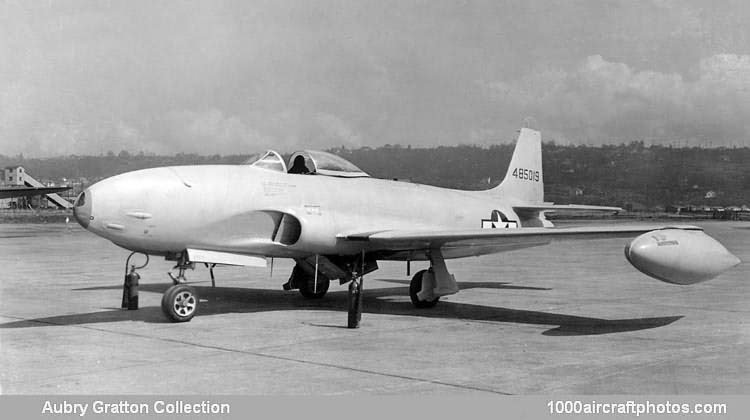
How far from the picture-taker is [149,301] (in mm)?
12383

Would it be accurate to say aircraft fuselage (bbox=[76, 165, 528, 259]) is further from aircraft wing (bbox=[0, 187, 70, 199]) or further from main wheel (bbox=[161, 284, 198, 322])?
aircraft wing (bbox=[0, 187, 70, 199])

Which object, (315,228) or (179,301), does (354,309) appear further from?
(179,301)

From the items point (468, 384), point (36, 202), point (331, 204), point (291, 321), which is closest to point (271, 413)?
point (468, 384)

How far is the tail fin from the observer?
1568 centimetres

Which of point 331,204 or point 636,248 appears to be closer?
point 636,248

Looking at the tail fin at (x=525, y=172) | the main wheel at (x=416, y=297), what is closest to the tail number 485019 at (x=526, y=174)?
the tail fin at (x=525, y=172)

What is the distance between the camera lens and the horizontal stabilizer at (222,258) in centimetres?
979

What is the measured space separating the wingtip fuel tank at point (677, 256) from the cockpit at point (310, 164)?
457 cm

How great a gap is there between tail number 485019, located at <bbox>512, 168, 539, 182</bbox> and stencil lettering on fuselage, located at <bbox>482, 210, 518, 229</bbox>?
1775 mm

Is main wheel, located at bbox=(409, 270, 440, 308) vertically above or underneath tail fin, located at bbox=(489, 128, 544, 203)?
underneath

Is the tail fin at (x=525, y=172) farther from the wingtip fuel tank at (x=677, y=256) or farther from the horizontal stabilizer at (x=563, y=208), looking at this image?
the wingtip fuel tank at (x=677, y=256)

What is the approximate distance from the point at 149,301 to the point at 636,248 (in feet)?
24.6

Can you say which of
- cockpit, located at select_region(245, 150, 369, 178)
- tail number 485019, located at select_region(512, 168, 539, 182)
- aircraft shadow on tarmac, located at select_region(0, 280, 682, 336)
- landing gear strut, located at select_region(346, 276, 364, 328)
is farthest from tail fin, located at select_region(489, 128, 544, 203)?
landing gear strut, located at select_region(346, 276, 364, 328)

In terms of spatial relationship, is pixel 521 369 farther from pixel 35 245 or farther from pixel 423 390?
pixel 35 245
